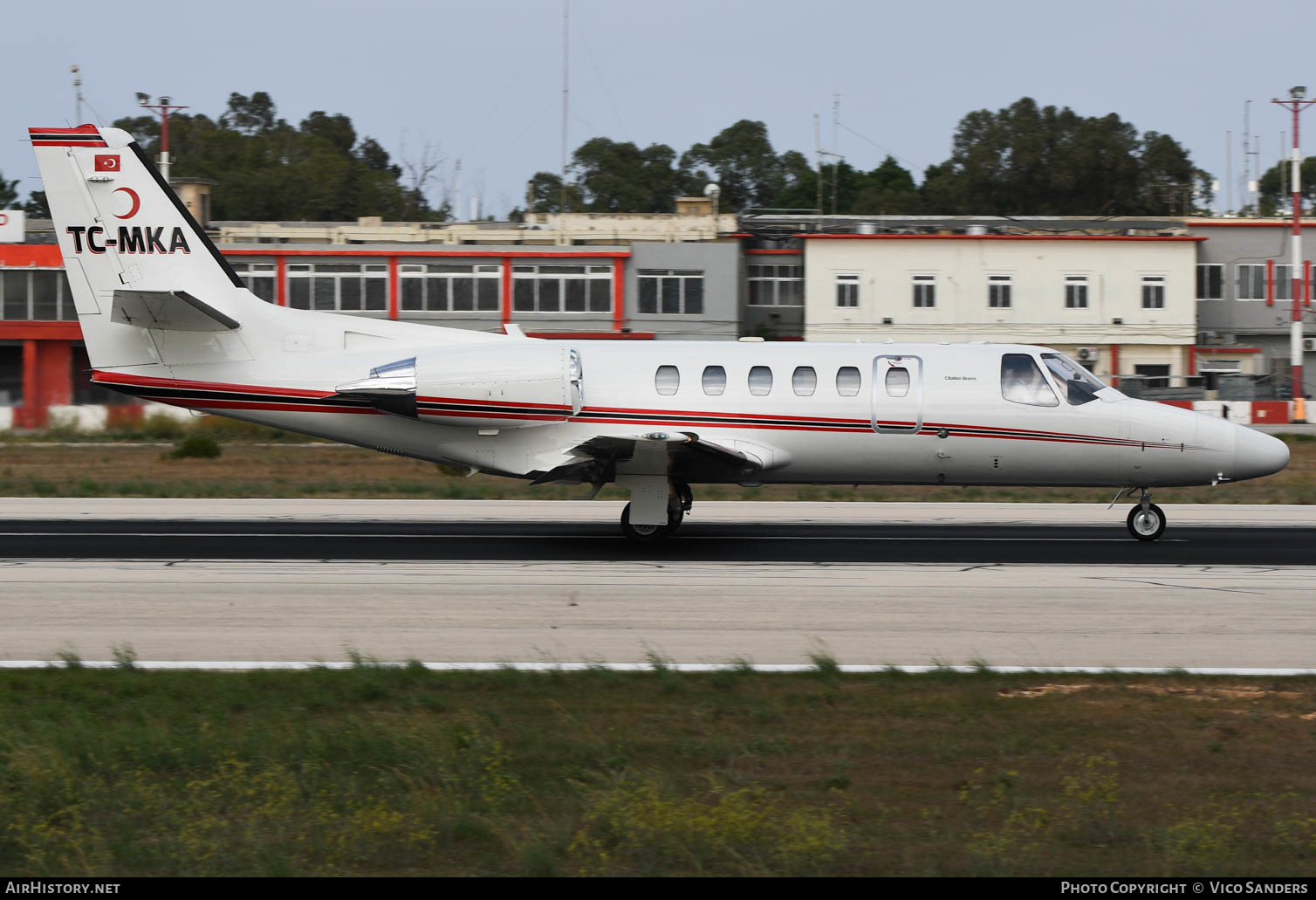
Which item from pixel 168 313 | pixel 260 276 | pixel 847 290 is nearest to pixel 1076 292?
pixel 847 290

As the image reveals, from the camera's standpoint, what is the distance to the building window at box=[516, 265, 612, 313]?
5331cm

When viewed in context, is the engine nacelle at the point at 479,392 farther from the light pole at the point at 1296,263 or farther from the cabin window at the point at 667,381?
the light pole at the point at 1296,263

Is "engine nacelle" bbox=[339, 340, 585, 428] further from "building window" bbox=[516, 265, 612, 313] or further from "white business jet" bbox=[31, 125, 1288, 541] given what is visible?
Answer: "building window" bbox=[516, 265, 612, 313]

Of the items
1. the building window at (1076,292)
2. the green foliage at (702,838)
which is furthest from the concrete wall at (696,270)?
the green foliage at (702,838)

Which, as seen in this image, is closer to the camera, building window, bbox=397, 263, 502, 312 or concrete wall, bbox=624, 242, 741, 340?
building window, bbox=397, 263, 502, 312

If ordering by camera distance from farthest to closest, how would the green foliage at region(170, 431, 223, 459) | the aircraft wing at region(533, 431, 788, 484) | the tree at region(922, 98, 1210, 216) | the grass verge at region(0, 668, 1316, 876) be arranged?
the tree at region(922, 98, 1210, 216), the green foliage at region(170, 431, 223, 459), the aircraft wing at region(533, 431, 788, 484), the grass verge at region(0, 668, 1316, 876)

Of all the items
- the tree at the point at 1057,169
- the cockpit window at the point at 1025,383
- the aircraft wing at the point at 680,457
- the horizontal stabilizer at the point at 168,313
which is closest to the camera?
the aircraft wing at the point at 680,457

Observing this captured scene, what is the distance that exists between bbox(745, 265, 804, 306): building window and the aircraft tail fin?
41772mm

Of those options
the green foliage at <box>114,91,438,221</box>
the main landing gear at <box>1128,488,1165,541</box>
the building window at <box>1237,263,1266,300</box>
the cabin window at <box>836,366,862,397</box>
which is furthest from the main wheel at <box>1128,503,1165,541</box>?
the green foliage at <box>114,91,438,221</box>

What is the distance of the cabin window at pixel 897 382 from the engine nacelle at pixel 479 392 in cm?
410

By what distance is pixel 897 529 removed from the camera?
1928 cm

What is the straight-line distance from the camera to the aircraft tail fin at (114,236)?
1719 centimetres

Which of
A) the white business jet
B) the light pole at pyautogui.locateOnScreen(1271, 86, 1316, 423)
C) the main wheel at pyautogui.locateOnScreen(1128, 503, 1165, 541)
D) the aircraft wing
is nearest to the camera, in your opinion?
the aircraft wing
